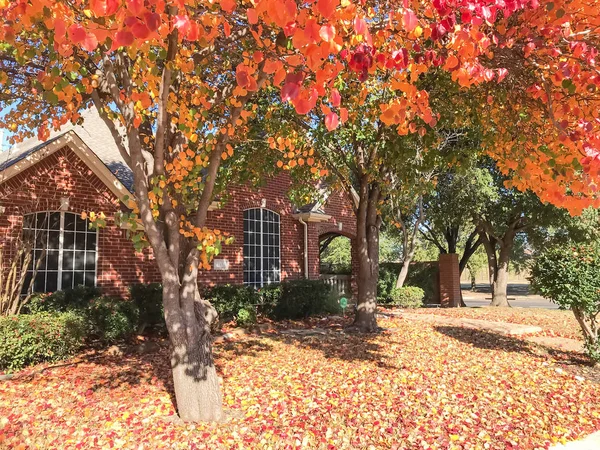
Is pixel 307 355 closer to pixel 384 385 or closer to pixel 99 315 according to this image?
pixel 384 385

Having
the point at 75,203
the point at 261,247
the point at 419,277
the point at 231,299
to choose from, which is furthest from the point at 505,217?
the point at 75,203

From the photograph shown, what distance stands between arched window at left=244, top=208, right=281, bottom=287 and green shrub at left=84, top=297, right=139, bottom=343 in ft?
18.2

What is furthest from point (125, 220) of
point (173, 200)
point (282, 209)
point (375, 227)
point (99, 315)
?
point (282, 209)

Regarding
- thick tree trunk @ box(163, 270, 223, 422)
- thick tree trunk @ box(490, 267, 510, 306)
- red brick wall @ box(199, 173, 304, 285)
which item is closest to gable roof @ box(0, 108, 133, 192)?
red brick wall @ box(199, 173, 304, 285)

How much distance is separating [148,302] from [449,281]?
13531mm

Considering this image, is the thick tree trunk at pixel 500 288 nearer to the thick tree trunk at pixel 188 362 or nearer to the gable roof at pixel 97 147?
the gable roof at pixel 97 147

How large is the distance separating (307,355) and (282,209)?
26.1 ft

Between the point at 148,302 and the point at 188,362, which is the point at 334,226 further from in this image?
the point at 188,362

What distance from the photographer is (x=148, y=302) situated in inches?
371

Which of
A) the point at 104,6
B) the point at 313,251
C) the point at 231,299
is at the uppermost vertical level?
the point at 104,6

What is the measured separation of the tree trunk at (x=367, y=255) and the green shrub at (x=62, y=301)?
5679mm

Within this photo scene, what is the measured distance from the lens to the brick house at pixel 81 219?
921 cm

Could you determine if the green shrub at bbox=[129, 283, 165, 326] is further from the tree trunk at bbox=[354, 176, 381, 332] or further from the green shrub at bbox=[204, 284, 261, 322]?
the tree trunk at bbox=[354, 176, 381, 332]

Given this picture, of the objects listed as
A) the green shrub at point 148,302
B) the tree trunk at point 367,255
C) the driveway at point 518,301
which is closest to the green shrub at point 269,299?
the tree trunk at point 367,255
